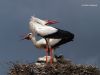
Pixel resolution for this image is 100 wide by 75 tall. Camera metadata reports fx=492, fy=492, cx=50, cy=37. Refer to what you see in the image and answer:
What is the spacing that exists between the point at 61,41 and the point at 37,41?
3.89 feet

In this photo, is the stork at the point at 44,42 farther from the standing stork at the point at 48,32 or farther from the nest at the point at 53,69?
the nest at the point at 53,69

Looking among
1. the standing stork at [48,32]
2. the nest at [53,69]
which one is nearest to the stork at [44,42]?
the standing stork at [48,32]

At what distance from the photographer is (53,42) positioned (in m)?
19.0

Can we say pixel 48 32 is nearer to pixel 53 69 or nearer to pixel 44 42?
pixel 44 42

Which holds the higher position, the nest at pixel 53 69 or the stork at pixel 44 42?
the stork at pixel 44 42

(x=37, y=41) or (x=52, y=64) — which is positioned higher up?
(x=37, y=41)

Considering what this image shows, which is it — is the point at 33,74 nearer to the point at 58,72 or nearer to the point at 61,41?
the point at 58,72

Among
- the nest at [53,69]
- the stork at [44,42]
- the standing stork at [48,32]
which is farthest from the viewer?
the stork at [44,42]

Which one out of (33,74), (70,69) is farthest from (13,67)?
(70,69)

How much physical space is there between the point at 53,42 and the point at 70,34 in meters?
0.88

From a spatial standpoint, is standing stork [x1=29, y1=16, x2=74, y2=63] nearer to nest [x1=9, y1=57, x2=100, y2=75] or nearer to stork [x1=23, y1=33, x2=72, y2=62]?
stork [x1=23, y1=33, x2=72, y2=62]

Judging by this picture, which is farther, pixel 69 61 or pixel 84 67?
pixel 69 61

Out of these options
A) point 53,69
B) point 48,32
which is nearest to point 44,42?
point 48,32

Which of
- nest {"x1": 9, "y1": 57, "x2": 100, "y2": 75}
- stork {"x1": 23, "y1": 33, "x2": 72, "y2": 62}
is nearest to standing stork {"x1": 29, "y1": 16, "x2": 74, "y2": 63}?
stork {"x1": 23, "y1": 33, "x2": 72, "y2": 62}
